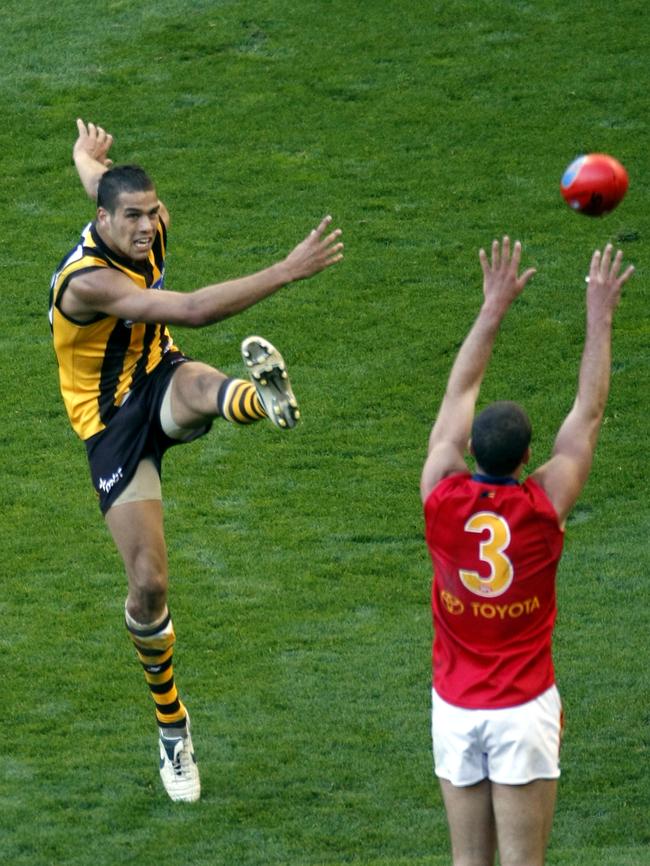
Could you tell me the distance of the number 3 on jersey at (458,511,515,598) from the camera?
5.18 m

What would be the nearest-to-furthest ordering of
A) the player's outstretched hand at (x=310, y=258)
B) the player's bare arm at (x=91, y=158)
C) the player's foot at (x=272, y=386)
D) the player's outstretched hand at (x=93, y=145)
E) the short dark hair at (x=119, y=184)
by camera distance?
the player's outstretched hand at (x=310, y=258) < the player's foot at (x=272, y=386) < the short dark hair at (x=119, y=184) < the player's bare arm at (x=91, y=158) < the player's outstretched hand at (x=93, y=145)

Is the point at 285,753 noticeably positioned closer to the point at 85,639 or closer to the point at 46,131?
the point at 85,639

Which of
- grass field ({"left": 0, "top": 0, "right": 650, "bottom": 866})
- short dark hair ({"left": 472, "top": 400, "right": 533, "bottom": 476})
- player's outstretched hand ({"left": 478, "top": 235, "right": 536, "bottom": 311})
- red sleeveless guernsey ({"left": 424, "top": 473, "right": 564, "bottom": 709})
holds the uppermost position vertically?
player's outstretched hand ({"left": 478, "top": 235, "right": 536, "bottom": 311})

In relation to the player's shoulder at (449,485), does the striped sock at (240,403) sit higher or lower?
lower

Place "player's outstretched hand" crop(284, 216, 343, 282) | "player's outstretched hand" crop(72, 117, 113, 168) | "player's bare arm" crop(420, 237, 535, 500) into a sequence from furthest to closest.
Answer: "player's outstretched hand" crop(72, 117, 113, 168) → "player's outstretched hand" crop(284, 216, 343, 282) → "player's bare arm" crop(420, 237, 535, 500)

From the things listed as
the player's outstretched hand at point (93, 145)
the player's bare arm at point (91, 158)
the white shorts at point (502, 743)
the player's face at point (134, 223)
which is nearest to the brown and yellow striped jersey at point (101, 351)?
the player's face at point (134, 223)

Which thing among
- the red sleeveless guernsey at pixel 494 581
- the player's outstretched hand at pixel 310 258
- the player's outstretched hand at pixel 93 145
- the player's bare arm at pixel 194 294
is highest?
the player's outstretched hand at pixel 93 145

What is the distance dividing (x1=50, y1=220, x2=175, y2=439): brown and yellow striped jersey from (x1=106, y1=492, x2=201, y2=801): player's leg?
0.44 meters

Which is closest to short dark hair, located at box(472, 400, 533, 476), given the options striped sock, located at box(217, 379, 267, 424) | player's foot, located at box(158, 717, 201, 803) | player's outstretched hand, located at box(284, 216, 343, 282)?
player's outstretched hand, located at box(284, 216, 343, 282)

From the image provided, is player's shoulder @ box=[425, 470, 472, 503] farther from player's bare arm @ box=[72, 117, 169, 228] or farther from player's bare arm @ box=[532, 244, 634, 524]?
player's bare arm @ box=[72, 117, 169, 228]

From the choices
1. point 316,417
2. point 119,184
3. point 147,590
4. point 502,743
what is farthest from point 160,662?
point 316,417

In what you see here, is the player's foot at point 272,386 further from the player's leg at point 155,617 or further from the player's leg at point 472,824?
the player's leg at point 472,824

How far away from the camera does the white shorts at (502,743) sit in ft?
17.0

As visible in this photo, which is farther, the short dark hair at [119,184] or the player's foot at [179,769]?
the player's foot at [179,769]
